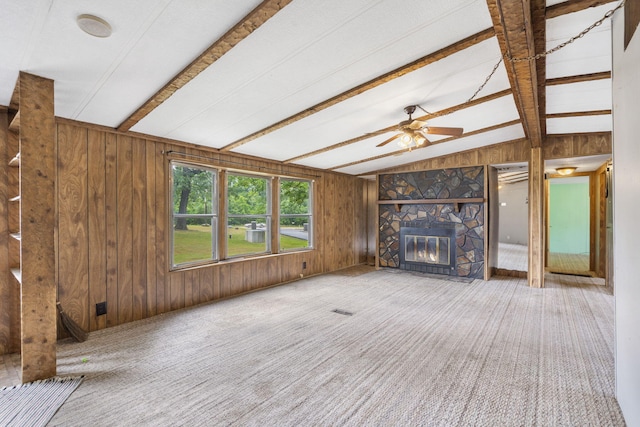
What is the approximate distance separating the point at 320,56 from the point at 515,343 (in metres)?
3.15

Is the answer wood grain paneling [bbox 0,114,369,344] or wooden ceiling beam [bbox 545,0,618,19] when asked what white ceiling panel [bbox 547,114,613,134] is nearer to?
wooden ceiling beam [bbox 545,0,618,19]

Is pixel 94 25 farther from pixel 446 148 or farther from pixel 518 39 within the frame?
pixel 446 148

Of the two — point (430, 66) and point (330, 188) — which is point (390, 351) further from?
point (330, 188)

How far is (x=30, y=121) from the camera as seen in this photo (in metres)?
2.21

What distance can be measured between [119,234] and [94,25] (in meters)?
2.36

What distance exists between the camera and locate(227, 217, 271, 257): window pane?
15.6 ft

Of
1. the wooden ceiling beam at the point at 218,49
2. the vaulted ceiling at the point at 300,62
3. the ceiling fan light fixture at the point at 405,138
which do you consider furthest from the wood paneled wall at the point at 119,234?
the ceiling fan light fixture at the point at 405,138

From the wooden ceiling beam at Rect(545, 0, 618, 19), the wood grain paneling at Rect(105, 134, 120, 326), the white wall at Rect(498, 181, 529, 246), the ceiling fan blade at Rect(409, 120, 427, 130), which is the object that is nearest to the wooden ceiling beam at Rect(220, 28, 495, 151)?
the wooden ceiling beam at Rect(545, 0, 618, 19)

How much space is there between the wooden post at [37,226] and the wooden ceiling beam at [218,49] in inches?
28.6

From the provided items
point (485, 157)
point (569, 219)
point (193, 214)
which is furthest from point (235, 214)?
point (569, 219)

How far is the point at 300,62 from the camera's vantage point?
2.30 meters

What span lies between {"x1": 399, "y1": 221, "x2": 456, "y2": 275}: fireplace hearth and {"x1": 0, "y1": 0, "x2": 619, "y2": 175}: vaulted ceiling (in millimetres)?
2664

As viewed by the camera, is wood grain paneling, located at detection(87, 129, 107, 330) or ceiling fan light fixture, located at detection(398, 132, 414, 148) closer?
wood grain paneling, located at detection(87, 129, 107, 330)

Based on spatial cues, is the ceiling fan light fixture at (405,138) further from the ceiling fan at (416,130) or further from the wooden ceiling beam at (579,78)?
the wooden ceiling beam at (579,78)
